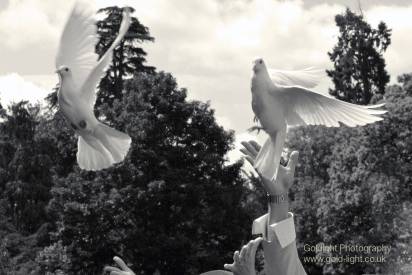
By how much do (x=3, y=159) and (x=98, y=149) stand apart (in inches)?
1282

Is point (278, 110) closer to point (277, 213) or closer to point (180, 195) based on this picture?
point (277, 213)

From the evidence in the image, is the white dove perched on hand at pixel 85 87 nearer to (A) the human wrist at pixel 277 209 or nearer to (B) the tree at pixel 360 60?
(A) the human wrist at pixel 277 209

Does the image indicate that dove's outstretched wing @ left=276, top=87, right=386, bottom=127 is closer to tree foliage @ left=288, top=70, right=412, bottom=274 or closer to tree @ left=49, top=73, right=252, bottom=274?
tree @ left=49, top=73, right=252, bottom=274

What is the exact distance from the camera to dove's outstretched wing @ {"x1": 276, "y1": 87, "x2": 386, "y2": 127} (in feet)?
43.3

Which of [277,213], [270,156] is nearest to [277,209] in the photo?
[277,213]

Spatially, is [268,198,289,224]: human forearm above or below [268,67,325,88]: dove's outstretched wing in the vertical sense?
below

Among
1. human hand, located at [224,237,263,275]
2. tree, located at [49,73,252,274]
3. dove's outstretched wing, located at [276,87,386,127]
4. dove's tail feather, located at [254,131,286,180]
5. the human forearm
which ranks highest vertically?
tree, located at [49,73,252,274]

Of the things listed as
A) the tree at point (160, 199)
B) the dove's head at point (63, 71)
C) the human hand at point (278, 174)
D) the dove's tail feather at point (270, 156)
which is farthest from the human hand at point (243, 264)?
the tree at point (160, 199)

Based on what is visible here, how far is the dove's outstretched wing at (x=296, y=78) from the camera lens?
46.1 feet

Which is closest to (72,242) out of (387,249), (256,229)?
(387,249)

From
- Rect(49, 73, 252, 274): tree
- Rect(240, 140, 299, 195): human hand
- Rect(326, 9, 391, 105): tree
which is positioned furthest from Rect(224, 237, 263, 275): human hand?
Rect(326, 9, 391, 105): tree

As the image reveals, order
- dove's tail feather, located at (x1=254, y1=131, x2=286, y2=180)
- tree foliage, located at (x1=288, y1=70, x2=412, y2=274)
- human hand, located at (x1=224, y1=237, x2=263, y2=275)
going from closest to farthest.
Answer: human hand, located at (x1=224, y1=237, x2=263, y2=275)
dove's tail feather, located at (x1=254, y1=131, x2=286, y2=180)
tree foliage, located at (x1=288, y1=70, x2=412, y2=274)

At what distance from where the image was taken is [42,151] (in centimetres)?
4378

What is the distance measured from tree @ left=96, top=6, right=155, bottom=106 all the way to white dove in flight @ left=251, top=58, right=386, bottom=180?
26446 mm
